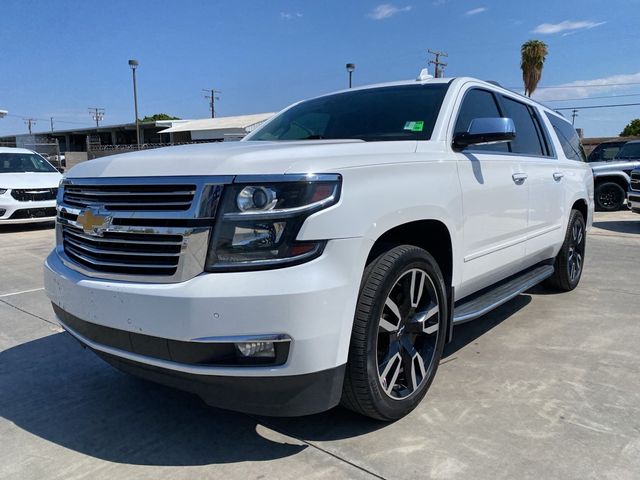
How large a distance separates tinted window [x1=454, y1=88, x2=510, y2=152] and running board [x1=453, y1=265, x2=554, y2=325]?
1013mm

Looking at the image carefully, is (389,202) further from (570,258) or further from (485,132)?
(570,258)

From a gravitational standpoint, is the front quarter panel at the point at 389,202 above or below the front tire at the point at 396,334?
above

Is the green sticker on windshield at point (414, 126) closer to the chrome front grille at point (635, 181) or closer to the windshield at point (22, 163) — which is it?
the chrome front grille at point (635, 181)

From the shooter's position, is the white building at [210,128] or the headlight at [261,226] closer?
the headlight at [261,226]

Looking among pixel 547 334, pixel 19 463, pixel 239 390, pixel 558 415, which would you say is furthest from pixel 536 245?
pixel 19 463

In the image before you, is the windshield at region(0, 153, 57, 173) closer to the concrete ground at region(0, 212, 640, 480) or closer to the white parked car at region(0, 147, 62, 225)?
the white parked car at region(0, 147, 62, 225)

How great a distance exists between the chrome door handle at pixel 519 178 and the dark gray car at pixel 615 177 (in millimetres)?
11732

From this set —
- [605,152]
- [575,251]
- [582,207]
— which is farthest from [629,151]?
[575,251]

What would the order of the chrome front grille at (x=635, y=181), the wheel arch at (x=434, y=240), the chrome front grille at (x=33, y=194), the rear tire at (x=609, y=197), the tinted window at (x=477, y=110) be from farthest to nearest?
1. the rear tire at (x=609, y=197)
2. the chrome front grille at (x=635, y=181)
3. the chrome front grille at (x=33, y=194)
4. the tinted window at (x=477, y=110)
5. the wheel arch at (x=434, y=240)

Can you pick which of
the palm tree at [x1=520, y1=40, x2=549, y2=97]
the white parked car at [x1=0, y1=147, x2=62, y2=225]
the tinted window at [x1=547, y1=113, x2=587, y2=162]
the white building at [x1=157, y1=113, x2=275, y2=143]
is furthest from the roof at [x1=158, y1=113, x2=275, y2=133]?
the tinted window at [x1=547, y1=113, x2=587, y2=162]

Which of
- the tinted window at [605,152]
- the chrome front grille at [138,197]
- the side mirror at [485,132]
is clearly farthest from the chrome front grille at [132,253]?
the tinted window at [605,152]

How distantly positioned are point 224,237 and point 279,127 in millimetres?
2150

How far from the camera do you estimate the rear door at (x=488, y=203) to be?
3.29 metres

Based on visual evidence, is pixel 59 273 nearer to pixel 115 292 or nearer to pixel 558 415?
pixel 115 292
